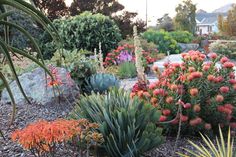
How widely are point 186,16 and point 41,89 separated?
26516 mm

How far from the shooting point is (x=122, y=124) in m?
3.96

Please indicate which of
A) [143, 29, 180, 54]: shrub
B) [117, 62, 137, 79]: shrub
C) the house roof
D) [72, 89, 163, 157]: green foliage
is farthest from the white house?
[72, 89, 163, 157]: green foliage

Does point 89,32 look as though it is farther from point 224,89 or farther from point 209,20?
point 209,20

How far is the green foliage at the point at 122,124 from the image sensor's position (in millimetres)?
3939

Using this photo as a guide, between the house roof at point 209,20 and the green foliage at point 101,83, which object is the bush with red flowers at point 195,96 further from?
the house roof at point 209,20

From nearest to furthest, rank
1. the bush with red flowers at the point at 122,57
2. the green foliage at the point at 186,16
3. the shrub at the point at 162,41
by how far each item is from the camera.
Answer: the bush with red flowers at the point at 122,57 < the shrub at the point at 162,41 < the green foliage at the point at 186,16

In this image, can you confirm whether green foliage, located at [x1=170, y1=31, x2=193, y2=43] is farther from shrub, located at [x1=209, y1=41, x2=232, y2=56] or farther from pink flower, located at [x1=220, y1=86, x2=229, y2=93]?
pink flower, located at [x1=220, y1=86, x2=229, y2=93]

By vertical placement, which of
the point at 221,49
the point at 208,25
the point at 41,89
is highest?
the point at 208,25

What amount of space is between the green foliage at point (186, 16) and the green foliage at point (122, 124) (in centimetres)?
2840

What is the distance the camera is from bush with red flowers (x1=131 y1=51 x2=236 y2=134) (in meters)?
5.13

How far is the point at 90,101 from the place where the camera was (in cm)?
427

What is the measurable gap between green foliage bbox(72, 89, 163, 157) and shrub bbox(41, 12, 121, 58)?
10626 millimetres

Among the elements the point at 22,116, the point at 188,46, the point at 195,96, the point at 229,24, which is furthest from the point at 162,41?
the point at 195,96

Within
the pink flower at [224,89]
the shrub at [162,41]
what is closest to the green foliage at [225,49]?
the shrub at [162,41]
